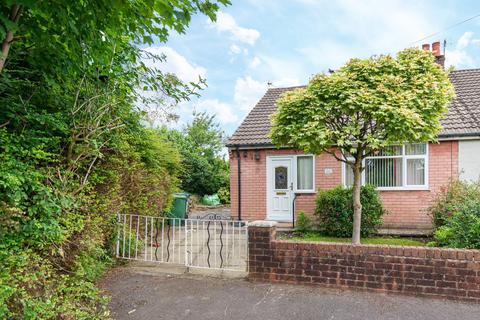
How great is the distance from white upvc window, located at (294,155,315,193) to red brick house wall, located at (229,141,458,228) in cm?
18

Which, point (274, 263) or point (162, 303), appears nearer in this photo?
point (162, 303)

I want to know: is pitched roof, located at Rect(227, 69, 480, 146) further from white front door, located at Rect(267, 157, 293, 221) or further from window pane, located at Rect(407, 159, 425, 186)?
window pane, located at Rect(407, 159, 425, 186)

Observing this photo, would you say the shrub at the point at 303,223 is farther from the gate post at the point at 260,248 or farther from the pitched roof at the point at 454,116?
the gate post at the point at 260,248

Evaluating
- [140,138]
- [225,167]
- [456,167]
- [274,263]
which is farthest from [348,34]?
[225,167]

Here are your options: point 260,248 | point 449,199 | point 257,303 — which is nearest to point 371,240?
point 449,199

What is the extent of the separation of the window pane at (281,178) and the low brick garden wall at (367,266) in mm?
5489

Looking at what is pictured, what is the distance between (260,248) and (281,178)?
5587 millimetres

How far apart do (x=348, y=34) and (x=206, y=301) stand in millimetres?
9135

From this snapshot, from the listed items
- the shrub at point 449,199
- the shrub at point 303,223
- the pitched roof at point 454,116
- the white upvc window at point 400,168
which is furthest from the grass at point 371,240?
the pitched roof at point 454,116

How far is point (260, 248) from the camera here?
4.38 meters

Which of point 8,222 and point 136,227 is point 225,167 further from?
point 8,222

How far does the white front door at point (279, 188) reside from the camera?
967 centimetres

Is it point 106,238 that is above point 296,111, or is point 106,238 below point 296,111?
below

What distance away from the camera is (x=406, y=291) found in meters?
3.78
